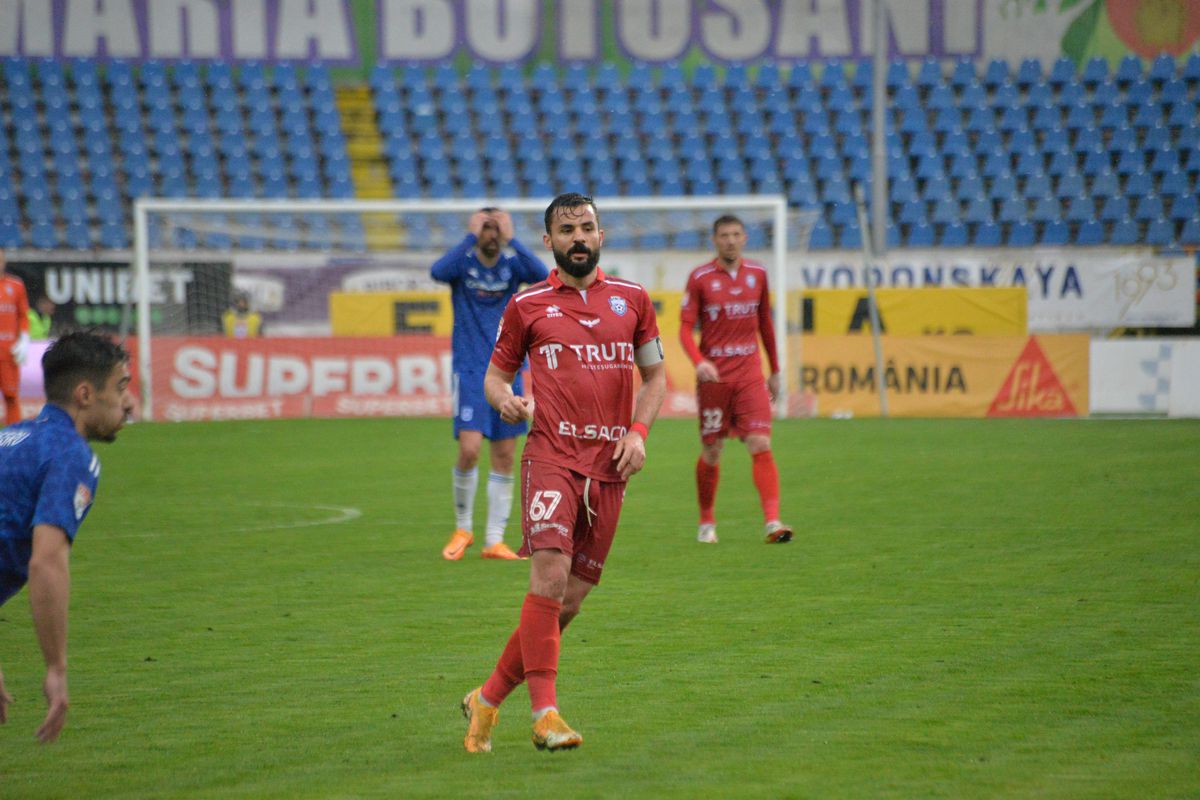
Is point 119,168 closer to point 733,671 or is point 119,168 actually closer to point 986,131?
point 986,131

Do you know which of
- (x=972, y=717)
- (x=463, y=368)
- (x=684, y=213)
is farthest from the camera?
(x=684, y=213)

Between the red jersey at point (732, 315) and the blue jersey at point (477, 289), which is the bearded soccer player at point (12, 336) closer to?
the blue jersey at point (477, 289)

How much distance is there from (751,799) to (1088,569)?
193 inches

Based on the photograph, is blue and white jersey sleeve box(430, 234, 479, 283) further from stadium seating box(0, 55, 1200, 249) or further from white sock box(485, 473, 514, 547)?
stadium seating box(0, 55, 1200, 249)

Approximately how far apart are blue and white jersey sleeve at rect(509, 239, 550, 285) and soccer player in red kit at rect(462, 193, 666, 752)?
161 inches

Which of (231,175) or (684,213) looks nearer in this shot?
(684,213)

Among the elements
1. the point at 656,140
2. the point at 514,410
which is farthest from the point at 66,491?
the point at 656,140

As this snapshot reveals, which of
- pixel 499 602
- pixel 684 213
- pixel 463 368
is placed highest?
pixel 684 213

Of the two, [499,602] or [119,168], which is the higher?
[119,168]

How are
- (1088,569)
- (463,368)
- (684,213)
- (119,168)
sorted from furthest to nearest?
1. (119,168)
2. (684,213)
3. (463,368)
4. (1088,569)

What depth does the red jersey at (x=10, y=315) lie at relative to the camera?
15742 millimetres

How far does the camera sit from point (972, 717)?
17.1 feet

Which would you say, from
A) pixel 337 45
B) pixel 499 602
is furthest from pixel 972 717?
pixel 337 45

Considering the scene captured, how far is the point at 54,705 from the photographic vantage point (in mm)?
3883
